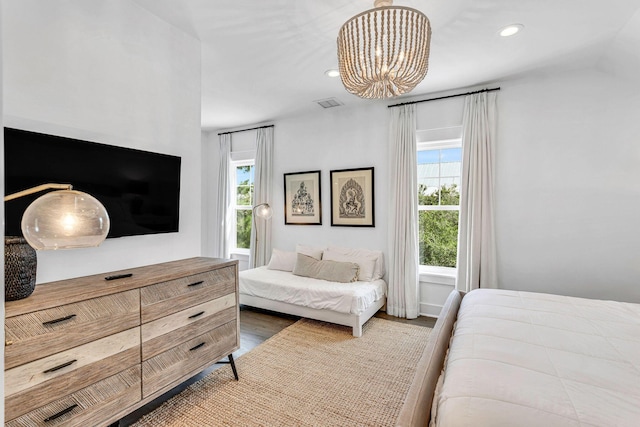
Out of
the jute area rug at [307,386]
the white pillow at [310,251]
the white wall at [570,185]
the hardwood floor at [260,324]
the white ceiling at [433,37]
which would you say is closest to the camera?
the jute area rug at [307,386]

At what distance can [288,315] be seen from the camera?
13.1 feet

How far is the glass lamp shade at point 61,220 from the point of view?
1178mm

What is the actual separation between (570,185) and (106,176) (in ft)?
13.8

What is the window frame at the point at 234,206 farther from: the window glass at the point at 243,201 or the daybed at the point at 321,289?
the daybed at the point at 321,289

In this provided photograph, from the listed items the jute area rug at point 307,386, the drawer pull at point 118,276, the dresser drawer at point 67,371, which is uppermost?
the drawer pull at point 118,276

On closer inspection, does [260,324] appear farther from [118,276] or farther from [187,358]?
[118,276]

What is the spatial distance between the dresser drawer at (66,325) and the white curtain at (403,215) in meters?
2.97

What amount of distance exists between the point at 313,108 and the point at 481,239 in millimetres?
2799

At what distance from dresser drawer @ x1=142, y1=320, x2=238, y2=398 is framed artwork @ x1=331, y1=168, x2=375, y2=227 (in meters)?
2.33

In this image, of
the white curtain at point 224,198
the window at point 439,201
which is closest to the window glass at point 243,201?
the white curtain at point 224,198

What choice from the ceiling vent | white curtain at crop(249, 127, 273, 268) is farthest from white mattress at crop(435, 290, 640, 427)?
white curtain at crop(249, 127, 273, 268)

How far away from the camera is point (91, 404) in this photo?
1.58 metres

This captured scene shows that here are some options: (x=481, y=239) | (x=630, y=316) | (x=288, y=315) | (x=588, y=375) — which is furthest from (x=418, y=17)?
(x=288, y=315)

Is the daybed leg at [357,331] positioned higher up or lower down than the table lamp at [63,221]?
lower down
